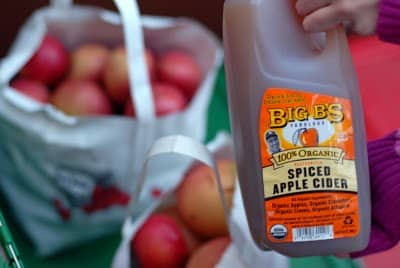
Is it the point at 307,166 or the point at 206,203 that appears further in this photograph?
the point at 206,203

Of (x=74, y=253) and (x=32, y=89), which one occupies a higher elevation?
(x=32, y=89)

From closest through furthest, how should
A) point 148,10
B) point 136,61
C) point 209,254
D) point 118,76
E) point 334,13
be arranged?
point 334,13 < point 209,254 < point 136,61 < point 118,76 < point 148,10

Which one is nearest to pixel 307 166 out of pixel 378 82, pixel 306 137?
pixel 306 137

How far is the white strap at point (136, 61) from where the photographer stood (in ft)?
2.79

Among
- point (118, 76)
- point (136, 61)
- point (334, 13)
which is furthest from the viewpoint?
point (118, 76)

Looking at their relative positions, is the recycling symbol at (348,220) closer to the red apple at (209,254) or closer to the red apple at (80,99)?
the red apple at (209,254)

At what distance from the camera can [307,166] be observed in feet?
1.95

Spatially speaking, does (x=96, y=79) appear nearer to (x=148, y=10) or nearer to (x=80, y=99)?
(x=80, y=99)

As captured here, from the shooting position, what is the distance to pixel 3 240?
564 millimetres

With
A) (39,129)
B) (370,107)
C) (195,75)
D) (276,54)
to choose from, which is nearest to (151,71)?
(195,75)

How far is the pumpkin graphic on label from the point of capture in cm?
59

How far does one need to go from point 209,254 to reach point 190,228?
0.08m

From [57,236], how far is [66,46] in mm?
284

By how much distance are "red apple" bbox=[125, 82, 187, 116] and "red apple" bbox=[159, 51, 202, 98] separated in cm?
2
